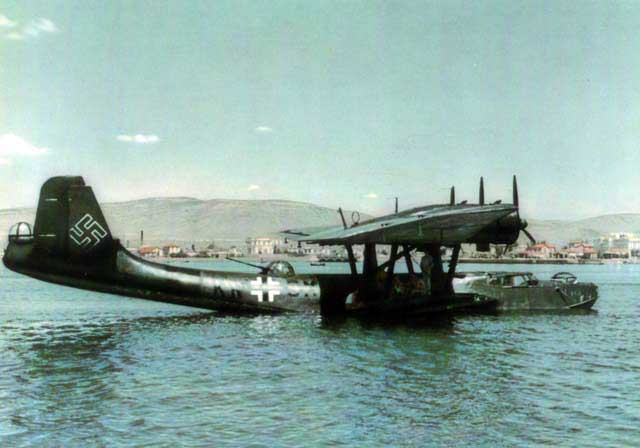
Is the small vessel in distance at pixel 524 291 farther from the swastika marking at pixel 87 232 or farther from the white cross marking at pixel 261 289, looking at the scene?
the swastika marking at pixel 87 232

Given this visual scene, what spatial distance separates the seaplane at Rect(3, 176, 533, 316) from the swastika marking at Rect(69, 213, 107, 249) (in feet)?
0.12

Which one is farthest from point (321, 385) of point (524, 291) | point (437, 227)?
point (524, 291)

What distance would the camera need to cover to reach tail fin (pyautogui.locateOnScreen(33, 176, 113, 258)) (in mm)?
24031

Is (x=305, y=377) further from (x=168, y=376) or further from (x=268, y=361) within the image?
(x=168, y=376)

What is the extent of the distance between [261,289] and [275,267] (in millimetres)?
1821

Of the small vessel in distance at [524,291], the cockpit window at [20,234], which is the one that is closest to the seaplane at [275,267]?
the cockpit window at [20,234]

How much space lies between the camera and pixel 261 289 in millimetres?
27531

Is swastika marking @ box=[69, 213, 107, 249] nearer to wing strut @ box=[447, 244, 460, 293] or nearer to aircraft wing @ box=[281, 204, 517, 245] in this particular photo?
aircraft wing @ box=[281, 204, 517, 245]

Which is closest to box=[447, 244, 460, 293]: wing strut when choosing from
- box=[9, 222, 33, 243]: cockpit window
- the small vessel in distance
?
the small vessel in distance

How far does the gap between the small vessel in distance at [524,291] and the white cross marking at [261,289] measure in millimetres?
8922

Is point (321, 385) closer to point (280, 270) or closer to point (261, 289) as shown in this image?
point (261, 289)

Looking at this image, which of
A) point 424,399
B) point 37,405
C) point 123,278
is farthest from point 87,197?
point 424,399

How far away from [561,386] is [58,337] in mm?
18433

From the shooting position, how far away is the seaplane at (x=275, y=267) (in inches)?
935
